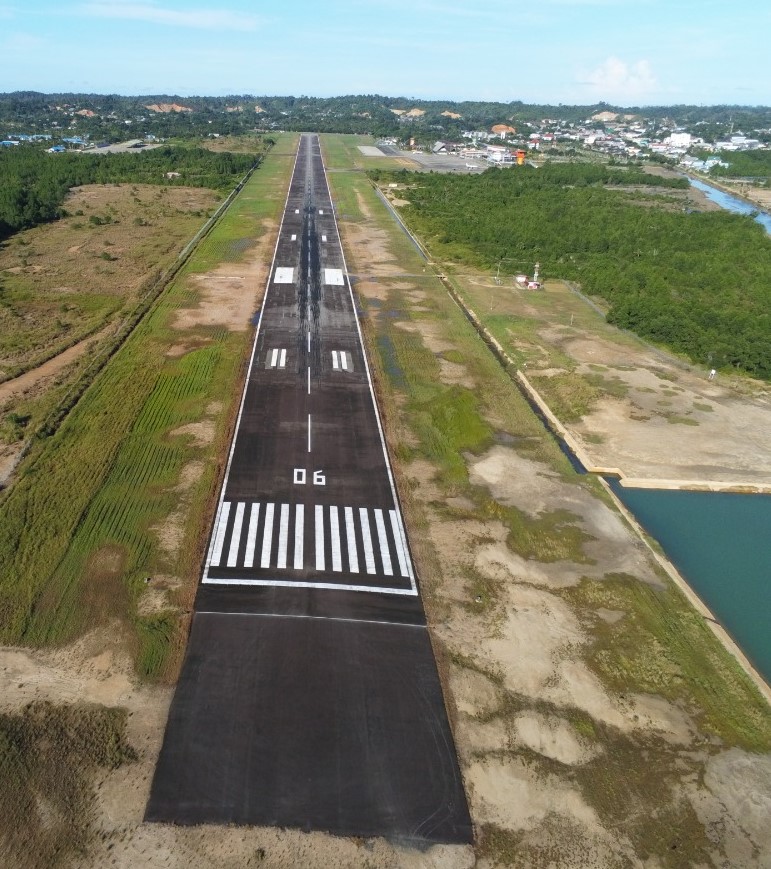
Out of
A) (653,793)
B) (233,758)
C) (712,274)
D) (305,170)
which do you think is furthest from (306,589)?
(305,170)

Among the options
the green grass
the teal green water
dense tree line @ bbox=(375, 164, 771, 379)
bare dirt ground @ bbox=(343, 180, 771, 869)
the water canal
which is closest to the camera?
bare dirt ground @ bbox=(343, 180, 771, 869)

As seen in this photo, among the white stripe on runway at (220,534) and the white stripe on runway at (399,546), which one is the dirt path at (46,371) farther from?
the white stripe on runway at (399,546)

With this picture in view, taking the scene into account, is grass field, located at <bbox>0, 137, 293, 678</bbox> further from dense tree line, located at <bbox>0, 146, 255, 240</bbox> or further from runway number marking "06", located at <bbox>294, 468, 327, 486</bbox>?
dense tree line, located at <bbox>0, 146, 255, 240</bbox>

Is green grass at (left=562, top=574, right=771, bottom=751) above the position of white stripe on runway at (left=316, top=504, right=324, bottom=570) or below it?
below

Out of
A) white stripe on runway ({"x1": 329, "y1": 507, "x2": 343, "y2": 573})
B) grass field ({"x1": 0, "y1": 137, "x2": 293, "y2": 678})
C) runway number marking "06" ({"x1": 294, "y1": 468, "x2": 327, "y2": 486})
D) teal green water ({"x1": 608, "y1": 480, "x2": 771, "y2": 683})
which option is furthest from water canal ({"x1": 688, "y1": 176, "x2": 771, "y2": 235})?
white stripe on runway ({"x1": 329, "y1": 507, "x2": 343, "y2": 573})

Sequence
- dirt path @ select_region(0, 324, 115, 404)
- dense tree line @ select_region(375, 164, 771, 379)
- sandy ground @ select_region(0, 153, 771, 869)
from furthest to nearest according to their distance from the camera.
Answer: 1. dense tree line @ select_region(375, 164, 771, 379)
2. dirt path @ select_region(0, 324, 115, 404)
3. sandy ground @ select_region(0, 153, 771, 869)

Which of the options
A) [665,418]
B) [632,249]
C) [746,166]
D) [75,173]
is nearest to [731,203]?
Result: [746,166]

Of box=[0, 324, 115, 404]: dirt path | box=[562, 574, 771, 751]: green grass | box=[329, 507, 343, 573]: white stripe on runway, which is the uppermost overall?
box=[0, 324, 115, 404]: dirt path
